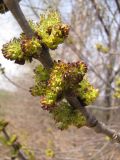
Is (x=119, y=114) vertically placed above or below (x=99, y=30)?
below

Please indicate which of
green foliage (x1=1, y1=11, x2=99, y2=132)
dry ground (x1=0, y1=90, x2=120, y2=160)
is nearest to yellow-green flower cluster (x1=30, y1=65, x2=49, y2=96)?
green foliage (x1=1, y1=11, x2=99, y2=132)

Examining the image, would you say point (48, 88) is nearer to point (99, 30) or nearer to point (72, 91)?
point (72, 91)

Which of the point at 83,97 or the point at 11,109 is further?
the point at 11,109

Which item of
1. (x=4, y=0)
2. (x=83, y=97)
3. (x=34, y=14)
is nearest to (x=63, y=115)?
(x=83, y=97)

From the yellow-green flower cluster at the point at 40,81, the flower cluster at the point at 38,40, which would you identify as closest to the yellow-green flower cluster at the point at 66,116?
the yellow-green flower cluster at the point at 40,81

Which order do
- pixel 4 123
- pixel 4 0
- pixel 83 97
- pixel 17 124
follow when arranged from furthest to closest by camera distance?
pixel 17 124
pixel 4 123
pixel 83 97
pixel 4 0

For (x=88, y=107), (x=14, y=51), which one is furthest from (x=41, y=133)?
(x=14, y=51)

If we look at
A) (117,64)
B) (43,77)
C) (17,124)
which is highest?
(117,64)
